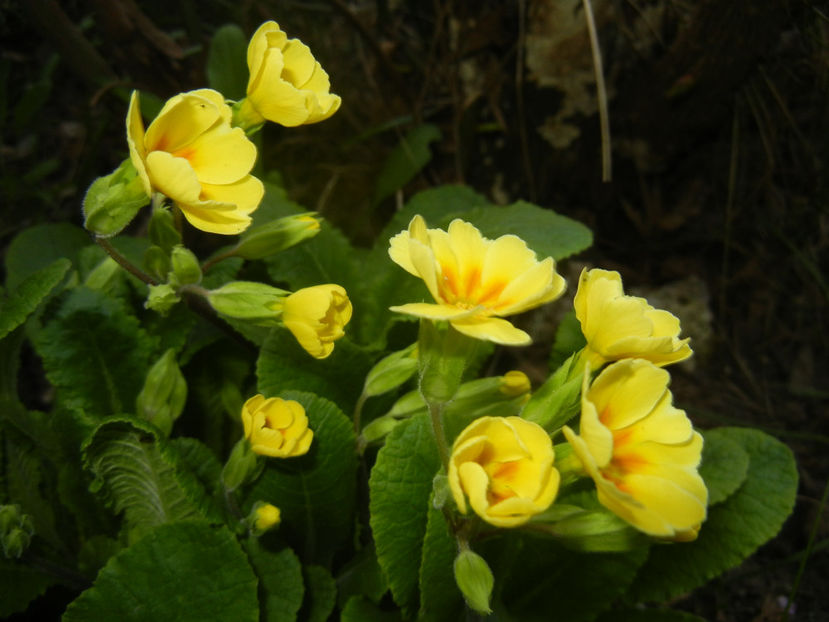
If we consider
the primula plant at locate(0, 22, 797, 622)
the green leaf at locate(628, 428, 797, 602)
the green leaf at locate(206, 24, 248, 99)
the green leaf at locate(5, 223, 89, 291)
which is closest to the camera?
the primula plant at locate(0, 22, 797, 622)

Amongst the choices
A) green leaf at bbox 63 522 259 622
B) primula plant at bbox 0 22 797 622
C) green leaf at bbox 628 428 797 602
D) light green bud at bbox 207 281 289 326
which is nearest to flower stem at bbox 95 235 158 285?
primula plant at bbox 0 22 797 622

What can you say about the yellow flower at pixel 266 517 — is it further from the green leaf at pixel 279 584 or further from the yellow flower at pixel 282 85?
the yellow flower at pixel 282 85

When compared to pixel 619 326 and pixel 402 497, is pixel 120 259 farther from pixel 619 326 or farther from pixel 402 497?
pixel 619 326

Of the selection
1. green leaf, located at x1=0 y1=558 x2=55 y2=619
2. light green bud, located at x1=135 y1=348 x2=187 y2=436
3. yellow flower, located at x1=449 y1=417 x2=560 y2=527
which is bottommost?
green leaf, located at x1=0 y1=558 x2=55 y2=619

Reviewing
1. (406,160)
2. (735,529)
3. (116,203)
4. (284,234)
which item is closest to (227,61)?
(406,160)

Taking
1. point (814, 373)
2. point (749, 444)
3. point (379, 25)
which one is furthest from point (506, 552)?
point (379, 25)

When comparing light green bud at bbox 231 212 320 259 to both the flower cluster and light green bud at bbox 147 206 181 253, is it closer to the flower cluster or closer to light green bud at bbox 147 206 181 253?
light green bud at bbox 147 206 181 253
